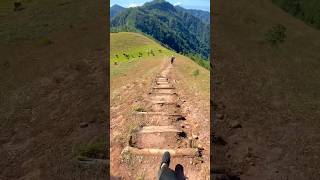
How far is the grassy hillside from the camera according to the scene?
13.7 m

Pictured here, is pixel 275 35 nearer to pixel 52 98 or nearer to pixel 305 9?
pixel 305 9

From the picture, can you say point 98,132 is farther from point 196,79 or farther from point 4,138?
point 196,79

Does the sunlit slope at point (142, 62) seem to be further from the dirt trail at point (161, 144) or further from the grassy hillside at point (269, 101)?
the dirt trail at point (161, 144)

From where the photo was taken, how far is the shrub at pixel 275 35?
122 feet

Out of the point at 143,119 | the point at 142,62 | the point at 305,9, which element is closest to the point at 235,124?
the point at 143,119

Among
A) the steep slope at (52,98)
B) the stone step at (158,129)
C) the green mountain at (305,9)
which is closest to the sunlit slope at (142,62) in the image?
the steep slope at (52,98)

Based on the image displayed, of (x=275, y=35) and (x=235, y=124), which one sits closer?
(x=235, y=124)

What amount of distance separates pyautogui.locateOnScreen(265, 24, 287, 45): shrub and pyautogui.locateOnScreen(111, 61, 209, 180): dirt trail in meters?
19.7

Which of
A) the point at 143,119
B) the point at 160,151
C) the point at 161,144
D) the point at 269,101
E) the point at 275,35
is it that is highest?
the point at 275,35

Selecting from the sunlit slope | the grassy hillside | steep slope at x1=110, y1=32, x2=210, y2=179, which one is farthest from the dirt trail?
the sunlit slope

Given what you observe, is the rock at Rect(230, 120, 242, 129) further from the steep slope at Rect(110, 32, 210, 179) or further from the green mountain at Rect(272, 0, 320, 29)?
the green mountain at Rect(272, 0, 320, 29)

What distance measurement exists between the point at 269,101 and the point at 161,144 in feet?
25.9

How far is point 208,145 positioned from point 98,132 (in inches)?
155

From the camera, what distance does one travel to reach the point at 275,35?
3922 centimetres
